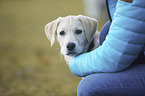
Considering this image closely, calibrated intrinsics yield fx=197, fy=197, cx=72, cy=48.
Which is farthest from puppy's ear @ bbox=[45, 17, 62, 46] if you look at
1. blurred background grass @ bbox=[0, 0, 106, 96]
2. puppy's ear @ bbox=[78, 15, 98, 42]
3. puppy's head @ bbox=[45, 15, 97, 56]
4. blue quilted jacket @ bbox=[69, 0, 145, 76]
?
blue quilted jacket @ bbox=[69, 0, 145, 76]

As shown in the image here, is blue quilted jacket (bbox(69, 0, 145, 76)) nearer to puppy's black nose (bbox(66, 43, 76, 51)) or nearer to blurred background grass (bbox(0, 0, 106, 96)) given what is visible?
puppy's black nose (bbox(66, 43, 76, 51))

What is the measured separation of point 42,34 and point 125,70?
30.0 feet

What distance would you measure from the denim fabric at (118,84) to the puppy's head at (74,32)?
0.80 metres

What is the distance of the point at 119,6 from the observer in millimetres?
1320

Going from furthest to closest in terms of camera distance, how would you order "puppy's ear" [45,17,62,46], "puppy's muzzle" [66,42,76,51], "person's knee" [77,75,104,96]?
"puppy's ear" [45,17,62,46] < "puppy's muzzle" [66,42,76,51] < "person's knee" [77,75,104,96]

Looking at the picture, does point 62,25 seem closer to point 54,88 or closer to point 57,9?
point 54,88

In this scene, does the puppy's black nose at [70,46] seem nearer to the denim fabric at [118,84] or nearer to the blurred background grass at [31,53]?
the blurred background grass at [31,53]

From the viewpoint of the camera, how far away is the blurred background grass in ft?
15.2

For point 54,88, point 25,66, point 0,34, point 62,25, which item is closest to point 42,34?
point 0,34

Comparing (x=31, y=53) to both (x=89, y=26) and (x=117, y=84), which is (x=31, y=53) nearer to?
(x=89, y=26)

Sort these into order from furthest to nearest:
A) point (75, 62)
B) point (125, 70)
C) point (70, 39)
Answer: point (70, 39)
point (75, 62)
point (125, 70)

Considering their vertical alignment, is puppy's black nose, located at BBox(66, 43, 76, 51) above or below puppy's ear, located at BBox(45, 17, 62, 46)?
below


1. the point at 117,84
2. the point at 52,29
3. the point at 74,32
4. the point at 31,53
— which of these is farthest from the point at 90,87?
the point at 31,53

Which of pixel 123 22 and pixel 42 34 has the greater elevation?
pixel 123 22
